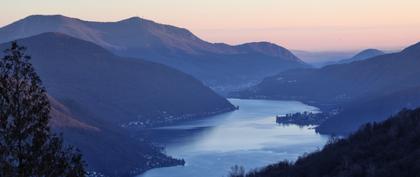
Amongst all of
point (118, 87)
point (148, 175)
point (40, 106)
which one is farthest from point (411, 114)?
point (118, 87)

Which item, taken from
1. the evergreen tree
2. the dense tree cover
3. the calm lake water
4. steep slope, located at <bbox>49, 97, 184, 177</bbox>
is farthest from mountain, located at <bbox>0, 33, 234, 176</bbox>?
the evergreen tree

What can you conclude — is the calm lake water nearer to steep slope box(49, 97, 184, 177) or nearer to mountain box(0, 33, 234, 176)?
steep slope box(49, 97, 184, 177)

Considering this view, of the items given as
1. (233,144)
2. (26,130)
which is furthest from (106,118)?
(26,130)

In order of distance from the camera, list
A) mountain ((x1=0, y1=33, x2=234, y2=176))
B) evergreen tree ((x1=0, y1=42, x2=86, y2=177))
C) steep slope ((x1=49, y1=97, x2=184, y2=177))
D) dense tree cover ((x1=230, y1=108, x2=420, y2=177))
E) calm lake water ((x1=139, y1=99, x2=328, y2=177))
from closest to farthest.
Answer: evergreen tree ((x1=0, y1=42, x2=86, y2=177))
dense tree cover ((x1=230, y1=108, x2=420, y2=177))
calm lake water ((x1=139, y1=99, x2=328, y2=177))
steep slope ((x1=49, y1=97, x2=184, y2=177))
mountain ((x1=0, y1=33, x2=234, y2=176))

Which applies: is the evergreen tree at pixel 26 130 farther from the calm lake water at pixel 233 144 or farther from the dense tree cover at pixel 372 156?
the calm lake water at pixel 233 144

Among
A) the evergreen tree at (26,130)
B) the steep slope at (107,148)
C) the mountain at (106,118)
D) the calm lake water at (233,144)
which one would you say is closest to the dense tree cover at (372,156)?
the evergreen tree at (26,130)
